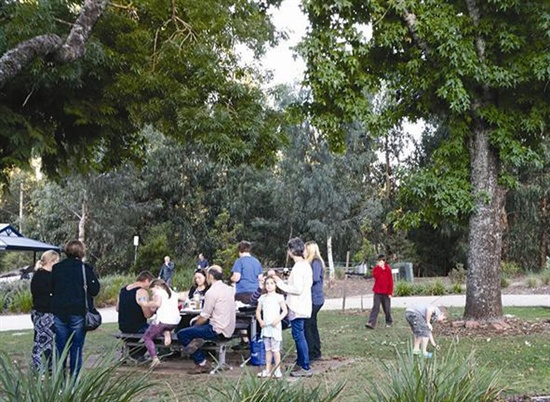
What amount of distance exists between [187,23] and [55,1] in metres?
1.83

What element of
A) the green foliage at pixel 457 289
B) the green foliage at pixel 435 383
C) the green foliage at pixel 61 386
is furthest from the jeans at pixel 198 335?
the green foliage at pixel 457 289

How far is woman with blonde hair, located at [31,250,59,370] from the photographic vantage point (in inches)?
307

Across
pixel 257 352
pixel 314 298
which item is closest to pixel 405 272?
pixel 314 298

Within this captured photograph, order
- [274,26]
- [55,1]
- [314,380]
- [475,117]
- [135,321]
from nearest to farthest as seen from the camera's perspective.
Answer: [314,380] → [55,1] → [135,321] → [274,26] → [475,117]

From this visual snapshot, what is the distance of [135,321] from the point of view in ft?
31.3

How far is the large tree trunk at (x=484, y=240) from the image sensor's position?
512 inches

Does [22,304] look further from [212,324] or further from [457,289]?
[457,289]

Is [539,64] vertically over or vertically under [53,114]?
over

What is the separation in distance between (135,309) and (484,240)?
24.8 ft

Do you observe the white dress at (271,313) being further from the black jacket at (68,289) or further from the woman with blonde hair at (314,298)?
the black jacket at (68,289)

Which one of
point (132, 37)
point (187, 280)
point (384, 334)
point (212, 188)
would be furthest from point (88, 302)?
point (212, 188)

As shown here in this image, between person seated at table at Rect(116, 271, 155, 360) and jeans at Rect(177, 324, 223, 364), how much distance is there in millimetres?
899

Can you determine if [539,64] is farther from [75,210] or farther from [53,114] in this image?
[75,210]

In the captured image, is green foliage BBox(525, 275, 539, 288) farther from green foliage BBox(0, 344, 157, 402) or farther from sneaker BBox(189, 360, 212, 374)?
green foliage BBox(0, 344, 157, 402)
